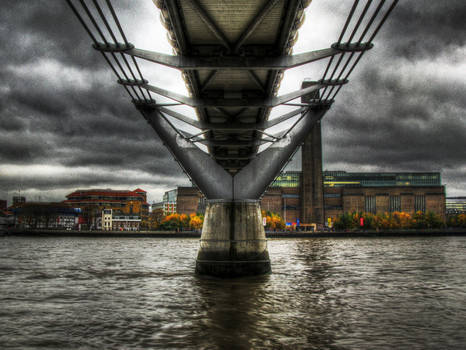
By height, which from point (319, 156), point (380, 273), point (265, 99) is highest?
point (319, 156)

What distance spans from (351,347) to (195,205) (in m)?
137

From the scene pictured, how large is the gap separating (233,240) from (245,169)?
10.2ft

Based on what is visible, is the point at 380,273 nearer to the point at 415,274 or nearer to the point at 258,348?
the point at 415,274

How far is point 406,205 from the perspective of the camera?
136500 millimetres

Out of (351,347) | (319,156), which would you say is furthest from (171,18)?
(319,156)

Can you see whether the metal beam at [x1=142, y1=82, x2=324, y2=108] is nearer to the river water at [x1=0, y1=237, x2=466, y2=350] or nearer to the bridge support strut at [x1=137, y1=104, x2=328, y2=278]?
the bridge support strut at [x1=137, y1=104, x2=328, y2=278]

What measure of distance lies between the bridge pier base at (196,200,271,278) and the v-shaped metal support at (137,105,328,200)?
54cm

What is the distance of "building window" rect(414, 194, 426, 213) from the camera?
136500 mm

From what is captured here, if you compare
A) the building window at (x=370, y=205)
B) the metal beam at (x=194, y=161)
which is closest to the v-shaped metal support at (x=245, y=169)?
the metal beam at (x=194, y=161)

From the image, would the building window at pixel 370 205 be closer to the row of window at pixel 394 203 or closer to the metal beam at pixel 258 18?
the row of window at pixel 394 203

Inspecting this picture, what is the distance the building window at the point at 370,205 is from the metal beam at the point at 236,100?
422 feet

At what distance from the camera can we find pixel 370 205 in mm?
137000

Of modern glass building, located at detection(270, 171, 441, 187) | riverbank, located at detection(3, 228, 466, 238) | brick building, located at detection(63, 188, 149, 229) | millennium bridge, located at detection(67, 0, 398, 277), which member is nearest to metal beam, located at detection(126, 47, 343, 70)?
millennium bridge, located at detection(67, 0, 398, 277)

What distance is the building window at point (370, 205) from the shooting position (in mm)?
136875
